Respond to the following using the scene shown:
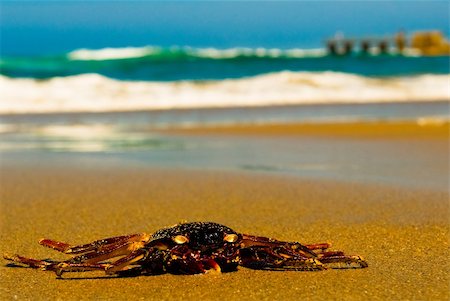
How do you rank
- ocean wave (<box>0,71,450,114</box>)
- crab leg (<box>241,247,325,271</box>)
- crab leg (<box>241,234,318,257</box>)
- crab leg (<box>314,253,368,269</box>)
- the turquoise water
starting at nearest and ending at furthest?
1. crab leg (<box>241,234,318,257</box>)
2. crab leg (<box>241,247,325,271</box>)
3. crab leg (<box>314,253,368,269</box>)
4. ocean wave (<box>0,71,450,114</box>)
5. the turquoise water

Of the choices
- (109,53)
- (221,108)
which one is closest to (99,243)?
(221,108)

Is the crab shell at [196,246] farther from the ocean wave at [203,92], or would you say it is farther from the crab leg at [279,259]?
the ocean wave at [203,92]

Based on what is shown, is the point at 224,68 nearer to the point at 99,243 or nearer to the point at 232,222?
the point at 232,222

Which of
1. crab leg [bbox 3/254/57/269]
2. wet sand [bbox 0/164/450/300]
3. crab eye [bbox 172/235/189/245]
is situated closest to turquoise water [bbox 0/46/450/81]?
wet sand [bbox 0/164/450/300]

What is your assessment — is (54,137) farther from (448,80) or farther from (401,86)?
(448,80)

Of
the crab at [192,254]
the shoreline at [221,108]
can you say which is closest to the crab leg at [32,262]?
the crab at [192,254]

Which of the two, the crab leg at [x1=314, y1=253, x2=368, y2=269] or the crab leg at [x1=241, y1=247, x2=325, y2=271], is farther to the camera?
the crab leg at [x1=314, y1=253, x2=368, y2=269]

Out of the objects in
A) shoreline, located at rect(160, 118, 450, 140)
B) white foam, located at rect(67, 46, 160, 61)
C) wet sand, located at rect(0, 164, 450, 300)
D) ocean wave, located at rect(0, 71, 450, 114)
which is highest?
white foam, located at rect(67, 46, 160, 61)

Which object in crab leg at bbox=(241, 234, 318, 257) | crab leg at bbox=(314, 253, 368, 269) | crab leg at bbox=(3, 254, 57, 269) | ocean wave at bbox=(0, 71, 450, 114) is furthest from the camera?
ocean wave at bbox=(0, 71, 450, 114)

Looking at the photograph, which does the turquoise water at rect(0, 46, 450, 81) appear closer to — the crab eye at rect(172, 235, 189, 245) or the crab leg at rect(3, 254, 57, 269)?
the crab leg at rect(3, 254, 57, 269)
